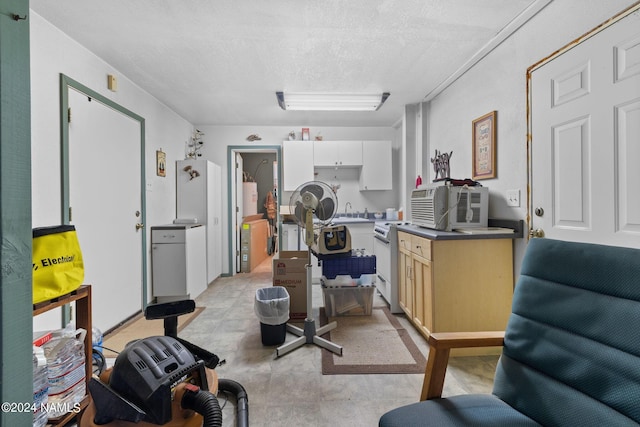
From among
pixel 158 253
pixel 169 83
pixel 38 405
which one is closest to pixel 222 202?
pixel 158 253

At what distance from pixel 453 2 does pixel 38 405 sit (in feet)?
10.0

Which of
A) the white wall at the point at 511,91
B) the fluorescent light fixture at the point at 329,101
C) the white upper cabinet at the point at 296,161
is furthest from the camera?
the white upper cabinet at the point at 296,161

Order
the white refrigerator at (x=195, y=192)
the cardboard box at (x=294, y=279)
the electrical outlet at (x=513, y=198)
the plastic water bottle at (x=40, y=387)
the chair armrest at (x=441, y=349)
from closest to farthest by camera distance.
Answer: the chair armrest at (x=441, y=349) → the plastic water bottle at (x=40, y=387) → the electrical outlet at (x=513, y=198) → the cardboard box at (x=294, y=279) → the white refrigerator at (x=195, y=192)

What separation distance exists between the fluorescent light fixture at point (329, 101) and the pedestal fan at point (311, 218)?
4.71 ft

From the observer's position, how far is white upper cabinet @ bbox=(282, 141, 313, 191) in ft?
14.3

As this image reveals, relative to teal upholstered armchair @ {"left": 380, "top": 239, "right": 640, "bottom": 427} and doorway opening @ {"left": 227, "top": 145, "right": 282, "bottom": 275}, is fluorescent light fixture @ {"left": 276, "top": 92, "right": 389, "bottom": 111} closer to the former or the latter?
doorway opening @ {"left": 227, "top": 145, "right": 282, "bottom": 275}

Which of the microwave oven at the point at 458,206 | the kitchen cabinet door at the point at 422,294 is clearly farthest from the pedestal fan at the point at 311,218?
the microwave oven at the point at 458,206

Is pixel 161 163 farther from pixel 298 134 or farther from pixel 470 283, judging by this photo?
pixel 470 283

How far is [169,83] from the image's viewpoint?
2939 mm

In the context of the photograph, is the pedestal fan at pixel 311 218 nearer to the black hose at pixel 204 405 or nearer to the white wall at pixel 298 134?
the black hose at pixel 204 405

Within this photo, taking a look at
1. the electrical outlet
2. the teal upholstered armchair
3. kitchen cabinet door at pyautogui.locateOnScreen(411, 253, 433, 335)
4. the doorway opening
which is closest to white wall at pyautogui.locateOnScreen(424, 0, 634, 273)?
the electrical outlet

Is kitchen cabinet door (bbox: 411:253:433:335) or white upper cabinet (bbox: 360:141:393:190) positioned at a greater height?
white upper cabinet (bbox: 360:141:393:190)

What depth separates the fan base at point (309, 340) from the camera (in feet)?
7.02

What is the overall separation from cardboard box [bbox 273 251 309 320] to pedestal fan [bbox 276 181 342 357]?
340 millimetres
